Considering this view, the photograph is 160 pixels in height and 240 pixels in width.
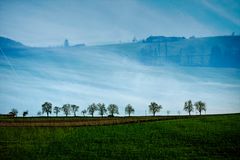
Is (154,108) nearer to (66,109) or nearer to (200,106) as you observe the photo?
(200,106)

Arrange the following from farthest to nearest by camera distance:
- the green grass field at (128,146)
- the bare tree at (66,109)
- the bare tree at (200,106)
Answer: the bare tree at (66,109) < the bare tree at (200,106) < the green grass field at (128,146)

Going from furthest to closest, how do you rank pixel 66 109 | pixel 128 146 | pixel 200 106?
pixel 66 109, pixel 200 106, pixel 128 146

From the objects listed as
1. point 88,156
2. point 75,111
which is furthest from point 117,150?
point 75,111

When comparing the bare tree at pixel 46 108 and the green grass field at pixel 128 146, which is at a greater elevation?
the bare tree at pixel 46 108

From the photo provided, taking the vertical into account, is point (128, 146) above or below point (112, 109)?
below

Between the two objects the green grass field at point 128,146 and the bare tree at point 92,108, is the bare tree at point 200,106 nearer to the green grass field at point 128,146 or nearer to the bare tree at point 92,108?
the bare tree at point 92,108

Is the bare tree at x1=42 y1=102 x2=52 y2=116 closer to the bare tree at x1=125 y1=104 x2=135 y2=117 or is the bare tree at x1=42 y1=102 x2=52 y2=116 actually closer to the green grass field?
the bare tree at x1=125 y1=104 x2=135 y2=117

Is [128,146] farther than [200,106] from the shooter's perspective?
No

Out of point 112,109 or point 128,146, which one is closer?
point 128,146

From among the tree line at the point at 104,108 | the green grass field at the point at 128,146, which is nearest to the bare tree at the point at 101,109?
the tree line at the point at 104,108

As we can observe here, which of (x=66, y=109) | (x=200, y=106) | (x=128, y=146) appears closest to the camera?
(x=128, y=146)

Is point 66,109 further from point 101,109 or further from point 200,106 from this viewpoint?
point 200,106

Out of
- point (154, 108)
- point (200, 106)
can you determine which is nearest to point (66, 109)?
point (154, 108)

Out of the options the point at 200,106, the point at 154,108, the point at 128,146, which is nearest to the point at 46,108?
the point at 154,108
